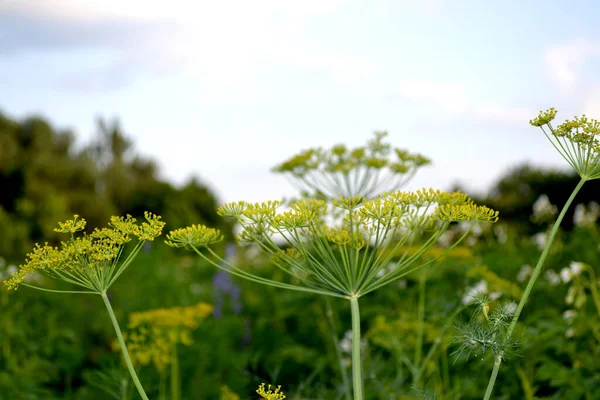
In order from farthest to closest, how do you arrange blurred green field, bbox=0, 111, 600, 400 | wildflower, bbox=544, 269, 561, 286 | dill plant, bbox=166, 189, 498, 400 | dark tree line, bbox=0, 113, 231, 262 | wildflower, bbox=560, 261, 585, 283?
dark tree line, bbox=0, 113, 231, 262 → wildflower, bbox=544, 269, 561, 286 → wildflower, bbox=560, 261, 585, 283 → blurred green field, bbox=0, 111, 600, 400 → dill plant, bbox=166, 189, 498, 400

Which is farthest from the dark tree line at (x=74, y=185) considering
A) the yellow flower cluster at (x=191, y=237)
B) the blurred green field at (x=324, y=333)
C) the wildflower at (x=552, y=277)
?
the yellow flower cluster at (x=191, y=237)

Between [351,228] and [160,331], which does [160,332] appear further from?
[351,228]

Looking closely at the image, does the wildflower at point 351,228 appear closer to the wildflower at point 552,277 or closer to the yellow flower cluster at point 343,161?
the yellow flower cluster at point 343,161

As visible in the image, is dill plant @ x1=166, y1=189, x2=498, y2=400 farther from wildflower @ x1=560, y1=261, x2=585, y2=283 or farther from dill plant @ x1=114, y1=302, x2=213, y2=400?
wildflower @ x1=560, y1=261, x2=585, y2=283

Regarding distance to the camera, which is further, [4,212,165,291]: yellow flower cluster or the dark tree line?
the dark tree line

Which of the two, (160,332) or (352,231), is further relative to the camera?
(160,332)

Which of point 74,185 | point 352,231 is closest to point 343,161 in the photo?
point 352,231

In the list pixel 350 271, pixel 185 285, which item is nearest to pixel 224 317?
pixel 185 285

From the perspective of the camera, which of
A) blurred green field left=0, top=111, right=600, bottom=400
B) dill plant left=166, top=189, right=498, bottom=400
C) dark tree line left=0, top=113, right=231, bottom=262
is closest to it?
dill plant left=166, top=189, right=498, bottom=400

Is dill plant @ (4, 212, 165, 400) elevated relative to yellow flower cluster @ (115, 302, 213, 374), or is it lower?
elevated

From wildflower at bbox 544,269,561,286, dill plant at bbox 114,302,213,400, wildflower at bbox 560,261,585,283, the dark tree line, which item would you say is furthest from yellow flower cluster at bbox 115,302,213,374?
the dark tree line

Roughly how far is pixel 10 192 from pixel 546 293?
34460 mm

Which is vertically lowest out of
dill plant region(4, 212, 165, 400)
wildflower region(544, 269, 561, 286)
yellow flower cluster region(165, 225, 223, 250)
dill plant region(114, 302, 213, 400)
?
dill plant region(114, 302, 213, 400)

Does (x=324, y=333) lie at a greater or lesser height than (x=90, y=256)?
lesser
